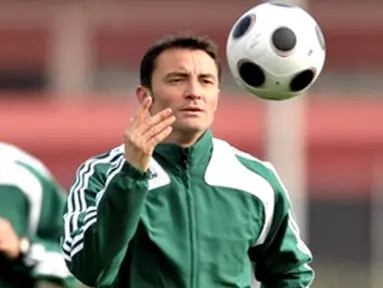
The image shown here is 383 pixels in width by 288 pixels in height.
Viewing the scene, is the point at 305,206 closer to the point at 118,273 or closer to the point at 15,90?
the point at 15,90

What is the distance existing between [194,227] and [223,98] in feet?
59.7

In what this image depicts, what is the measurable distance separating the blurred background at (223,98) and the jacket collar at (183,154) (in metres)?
15.3

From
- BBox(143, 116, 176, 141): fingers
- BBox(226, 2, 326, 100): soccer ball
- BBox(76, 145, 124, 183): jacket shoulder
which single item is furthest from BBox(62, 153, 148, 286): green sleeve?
BBox(226, 2, 326, 100): soccer ball

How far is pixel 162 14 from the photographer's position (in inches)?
956

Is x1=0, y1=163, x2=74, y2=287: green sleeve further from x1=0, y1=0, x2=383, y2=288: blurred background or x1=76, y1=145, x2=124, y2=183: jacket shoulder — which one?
x1=0, y1=0, x2=383, y2=288: blurred background

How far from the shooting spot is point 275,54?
556 cm

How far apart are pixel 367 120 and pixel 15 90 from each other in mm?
5358

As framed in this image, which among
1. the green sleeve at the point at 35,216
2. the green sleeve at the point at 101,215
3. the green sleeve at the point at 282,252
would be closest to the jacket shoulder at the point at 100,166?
the green sleeve at the point at 101,215

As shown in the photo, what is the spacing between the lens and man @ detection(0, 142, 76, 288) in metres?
6.93

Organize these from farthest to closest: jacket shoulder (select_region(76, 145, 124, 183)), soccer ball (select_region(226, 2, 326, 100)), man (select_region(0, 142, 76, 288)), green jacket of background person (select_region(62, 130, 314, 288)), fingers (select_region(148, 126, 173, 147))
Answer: man (select_region(0, 142, 76, 288))
soccer ball (select_region(226, 2, 326, 100))
jacket shoulder (select_region(76, 145, 124, 183))
green jacket of background person (select_region(62, 130, 314, 288))
fingers (select_region(148, 126, 173, 147))

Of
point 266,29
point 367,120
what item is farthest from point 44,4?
point 266,29

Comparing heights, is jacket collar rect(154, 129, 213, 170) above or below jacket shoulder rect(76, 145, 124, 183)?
above

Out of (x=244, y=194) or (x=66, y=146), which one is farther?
(x=66, y=146)

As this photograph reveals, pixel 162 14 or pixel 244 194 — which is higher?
pixel 162 14
